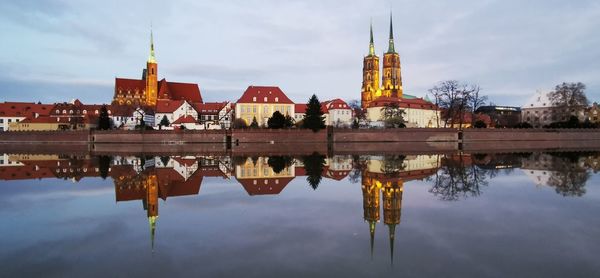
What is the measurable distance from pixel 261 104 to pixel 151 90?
31066 mm

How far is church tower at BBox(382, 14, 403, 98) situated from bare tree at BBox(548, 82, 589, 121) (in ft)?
110

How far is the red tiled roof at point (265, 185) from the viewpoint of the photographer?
1828cm

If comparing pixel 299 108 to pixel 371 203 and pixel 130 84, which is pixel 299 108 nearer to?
pixel 130 84

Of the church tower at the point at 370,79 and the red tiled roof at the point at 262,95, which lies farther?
the church tower at the point at 370,79

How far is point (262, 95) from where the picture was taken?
78.5 meters

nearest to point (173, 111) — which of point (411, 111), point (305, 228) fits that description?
point (411, 111)

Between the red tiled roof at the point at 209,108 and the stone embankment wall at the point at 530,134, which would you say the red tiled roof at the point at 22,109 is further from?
the stone embankment wall at the point at 530,134

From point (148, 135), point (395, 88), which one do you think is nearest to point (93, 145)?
point (148, 135)

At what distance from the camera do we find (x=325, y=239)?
411 inches

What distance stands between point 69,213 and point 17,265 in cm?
589

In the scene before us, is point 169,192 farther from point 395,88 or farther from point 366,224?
point 395,88

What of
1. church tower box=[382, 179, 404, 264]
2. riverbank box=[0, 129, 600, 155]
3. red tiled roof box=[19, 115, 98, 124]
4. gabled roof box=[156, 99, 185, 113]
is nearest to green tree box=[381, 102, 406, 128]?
riverbank box=[0, 129, 600, 155]

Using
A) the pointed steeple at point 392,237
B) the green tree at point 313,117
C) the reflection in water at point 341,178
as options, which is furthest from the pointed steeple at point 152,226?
the green tree at point 313,117

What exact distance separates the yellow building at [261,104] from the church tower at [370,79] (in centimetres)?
3422
